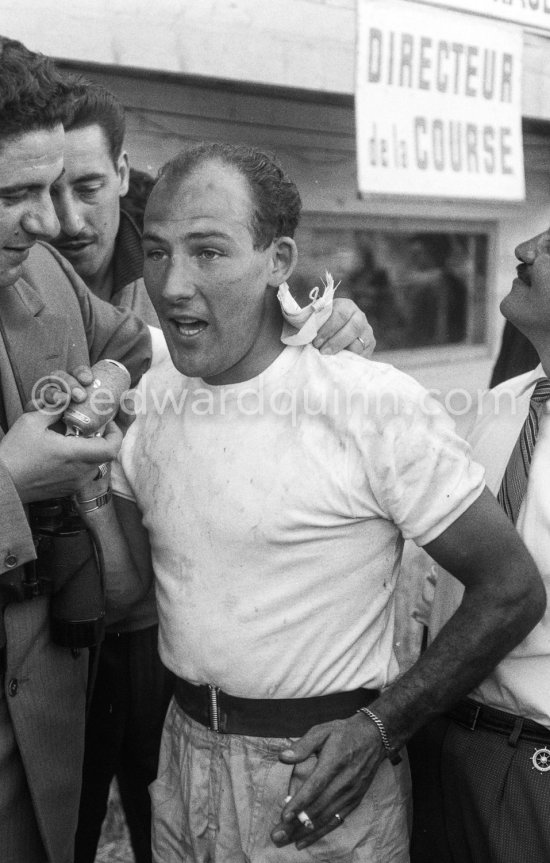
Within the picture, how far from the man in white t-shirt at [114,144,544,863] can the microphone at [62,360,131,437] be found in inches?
6.0

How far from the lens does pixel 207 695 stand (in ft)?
6.22

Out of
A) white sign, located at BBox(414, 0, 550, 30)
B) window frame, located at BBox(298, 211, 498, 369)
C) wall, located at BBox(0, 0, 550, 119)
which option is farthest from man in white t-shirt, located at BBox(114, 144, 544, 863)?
window frame, located at BBox(298, 211, 498, 369)

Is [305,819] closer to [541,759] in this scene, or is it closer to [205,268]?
[541,759]

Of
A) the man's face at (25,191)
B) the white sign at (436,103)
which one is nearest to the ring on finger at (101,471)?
the man's face at (25,191)

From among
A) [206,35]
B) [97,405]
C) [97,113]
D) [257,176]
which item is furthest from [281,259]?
[206,35]

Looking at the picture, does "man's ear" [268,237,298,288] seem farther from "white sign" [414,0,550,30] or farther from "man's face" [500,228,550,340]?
"white sign" [414,0,550,30]

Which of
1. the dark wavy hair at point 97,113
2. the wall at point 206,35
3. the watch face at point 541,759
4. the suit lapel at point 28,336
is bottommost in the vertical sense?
the watch face at point 541,759

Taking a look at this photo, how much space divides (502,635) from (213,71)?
8.40ft

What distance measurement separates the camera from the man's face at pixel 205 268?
73.4 inches

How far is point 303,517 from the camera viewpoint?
1804 millimetres

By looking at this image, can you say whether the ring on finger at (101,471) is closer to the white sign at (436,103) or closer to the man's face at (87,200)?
the man's face at (87,200)

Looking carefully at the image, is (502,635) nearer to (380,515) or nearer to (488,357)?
(380,515)

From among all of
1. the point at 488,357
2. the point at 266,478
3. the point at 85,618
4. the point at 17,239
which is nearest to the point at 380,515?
the point at 266,478

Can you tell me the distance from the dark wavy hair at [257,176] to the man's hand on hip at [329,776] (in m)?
1.00
